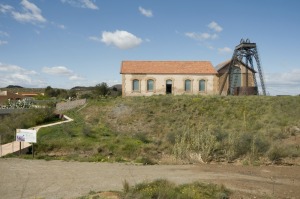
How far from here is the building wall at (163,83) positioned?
1479 inches

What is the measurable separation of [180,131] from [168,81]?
1461 centimetres

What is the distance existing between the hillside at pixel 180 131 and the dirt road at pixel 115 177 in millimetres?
1769

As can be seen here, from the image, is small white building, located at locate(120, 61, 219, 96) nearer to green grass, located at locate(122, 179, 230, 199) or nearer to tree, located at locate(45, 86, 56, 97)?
green grass, located at locate(122, 179, 230, 199)

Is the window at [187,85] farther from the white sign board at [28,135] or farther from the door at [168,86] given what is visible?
the white sign board at [28,135]

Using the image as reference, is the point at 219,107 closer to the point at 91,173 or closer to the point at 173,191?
the point at 91,173

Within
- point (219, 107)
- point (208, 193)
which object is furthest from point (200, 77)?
point (208, 193)

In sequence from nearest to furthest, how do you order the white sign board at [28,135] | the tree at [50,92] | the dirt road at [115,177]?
1. the dirt road at [115,177]
2. the white sign board at [28,135]
3. the tree at [50,92]

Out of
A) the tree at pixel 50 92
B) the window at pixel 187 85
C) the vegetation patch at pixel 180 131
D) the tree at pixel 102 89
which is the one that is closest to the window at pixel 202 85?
the window at pixel 187 85

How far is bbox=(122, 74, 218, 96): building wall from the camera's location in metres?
37.6

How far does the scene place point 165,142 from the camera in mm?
22234

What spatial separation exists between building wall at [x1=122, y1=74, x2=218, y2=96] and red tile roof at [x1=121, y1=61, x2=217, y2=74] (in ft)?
1.47

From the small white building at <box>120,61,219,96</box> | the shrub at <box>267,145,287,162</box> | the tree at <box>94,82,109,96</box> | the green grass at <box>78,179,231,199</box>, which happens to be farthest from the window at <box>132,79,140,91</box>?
the green grass at <box>78,179,231,199</box>

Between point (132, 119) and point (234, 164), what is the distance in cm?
1323

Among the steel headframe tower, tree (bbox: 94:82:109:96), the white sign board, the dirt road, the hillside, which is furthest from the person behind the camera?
tree (bbox: 94:82:109:96)
